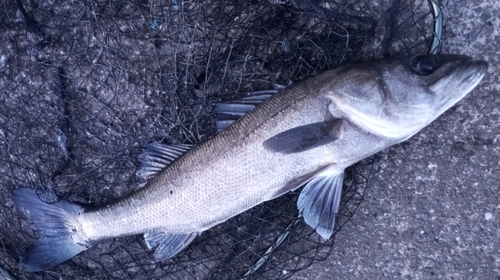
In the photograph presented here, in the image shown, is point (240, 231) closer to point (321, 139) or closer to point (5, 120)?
point (321, 139)

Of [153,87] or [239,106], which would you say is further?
[153,87]

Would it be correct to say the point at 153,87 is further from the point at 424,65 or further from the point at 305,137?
the point at 424,65

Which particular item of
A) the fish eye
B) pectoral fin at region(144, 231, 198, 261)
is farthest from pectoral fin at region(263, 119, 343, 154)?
pectoral fin at region(144, 231, 198, 261)

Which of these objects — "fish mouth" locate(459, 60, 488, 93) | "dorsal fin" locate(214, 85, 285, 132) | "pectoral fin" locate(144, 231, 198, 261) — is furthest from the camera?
"pectoral fin" locate(144, 231, 198, 261)

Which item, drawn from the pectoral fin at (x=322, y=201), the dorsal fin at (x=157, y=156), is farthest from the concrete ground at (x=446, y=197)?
the dorsal fin at (x=157, y=156)

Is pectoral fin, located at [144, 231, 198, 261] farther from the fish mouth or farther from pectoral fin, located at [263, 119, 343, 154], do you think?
the fish mouth

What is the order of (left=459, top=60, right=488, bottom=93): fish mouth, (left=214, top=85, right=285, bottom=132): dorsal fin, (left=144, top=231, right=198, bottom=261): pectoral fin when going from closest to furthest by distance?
→ 1. (left=459, top=60, right=488, bottom=93): fish mouth
2. (left=214, top=85, right=285, bottom=132): dorsal fin
3. (left=144, top=231, right=198, bottom=261): pectoral fin

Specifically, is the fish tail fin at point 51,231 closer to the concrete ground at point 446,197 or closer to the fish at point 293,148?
the fish at point 293,148

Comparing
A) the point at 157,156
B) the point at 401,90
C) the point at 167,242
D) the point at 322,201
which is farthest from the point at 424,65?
the point at 167,242
